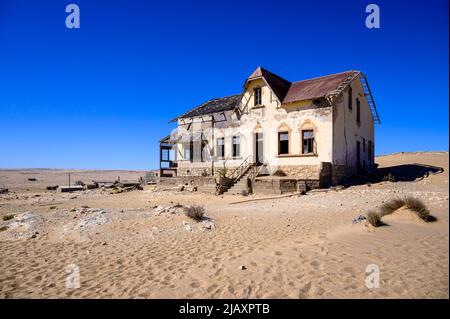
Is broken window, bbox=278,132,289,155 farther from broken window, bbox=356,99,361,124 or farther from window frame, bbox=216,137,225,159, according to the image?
broken window, bbox=356,99,361,124

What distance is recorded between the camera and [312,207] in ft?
38.6

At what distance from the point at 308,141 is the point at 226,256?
1422cm

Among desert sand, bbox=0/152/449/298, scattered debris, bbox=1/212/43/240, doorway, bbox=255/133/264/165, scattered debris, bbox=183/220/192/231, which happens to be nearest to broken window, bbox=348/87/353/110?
doorway, bbox=255/133/264/165

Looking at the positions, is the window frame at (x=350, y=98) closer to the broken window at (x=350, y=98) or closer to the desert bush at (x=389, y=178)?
the broken window at (x=350, y=98)

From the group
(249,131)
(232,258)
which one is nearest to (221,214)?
(232,258)

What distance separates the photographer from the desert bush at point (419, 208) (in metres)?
6.94

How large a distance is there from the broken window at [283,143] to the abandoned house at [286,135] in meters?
0.01

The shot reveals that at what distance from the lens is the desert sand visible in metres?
4.41

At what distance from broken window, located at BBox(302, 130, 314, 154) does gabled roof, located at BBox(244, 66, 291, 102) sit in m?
3.19

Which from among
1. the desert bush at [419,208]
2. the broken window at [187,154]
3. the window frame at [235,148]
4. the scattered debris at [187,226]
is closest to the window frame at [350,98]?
the window frame at [235,148]

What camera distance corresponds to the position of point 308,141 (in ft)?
61.4

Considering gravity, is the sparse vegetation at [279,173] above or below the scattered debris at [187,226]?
above
